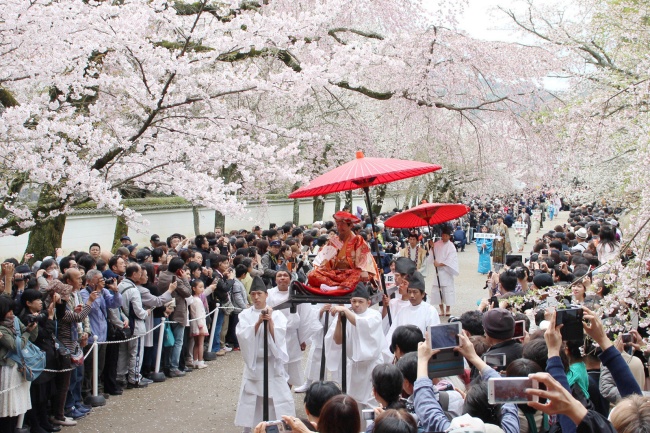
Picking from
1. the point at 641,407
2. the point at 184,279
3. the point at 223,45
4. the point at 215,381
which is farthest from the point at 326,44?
the point at 641,407

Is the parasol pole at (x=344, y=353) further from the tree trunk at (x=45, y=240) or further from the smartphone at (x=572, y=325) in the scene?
the tree trunk at (x=45, y=240)

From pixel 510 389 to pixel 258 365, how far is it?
441 centimetres

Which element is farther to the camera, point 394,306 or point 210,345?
point 210,345

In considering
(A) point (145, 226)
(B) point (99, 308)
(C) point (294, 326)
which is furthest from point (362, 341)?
(A) point (145, 226)

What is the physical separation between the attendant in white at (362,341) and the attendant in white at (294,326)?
910mm

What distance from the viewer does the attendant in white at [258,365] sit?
21.9 ft

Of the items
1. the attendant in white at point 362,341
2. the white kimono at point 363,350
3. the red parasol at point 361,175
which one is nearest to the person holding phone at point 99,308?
the red parasol at point 361,175

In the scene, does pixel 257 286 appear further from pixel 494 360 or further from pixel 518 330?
pixel 494 360

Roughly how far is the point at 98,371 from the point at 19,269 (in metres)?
1.48

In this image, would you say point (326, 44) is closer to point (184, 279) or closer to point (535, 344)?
point (184, 279)

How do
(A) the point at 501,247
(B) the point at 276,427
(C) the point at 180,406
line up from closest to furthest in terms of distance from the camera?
(B) the point at 276,427 → (C) the point at 180,406 → (A) the point at 501,247

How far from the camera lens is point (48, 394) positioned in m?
7.21

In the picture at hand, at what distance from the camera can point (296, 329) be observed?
7859 mm

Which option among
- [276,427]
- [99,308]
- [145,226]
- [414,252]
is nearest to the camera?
[276,427]
